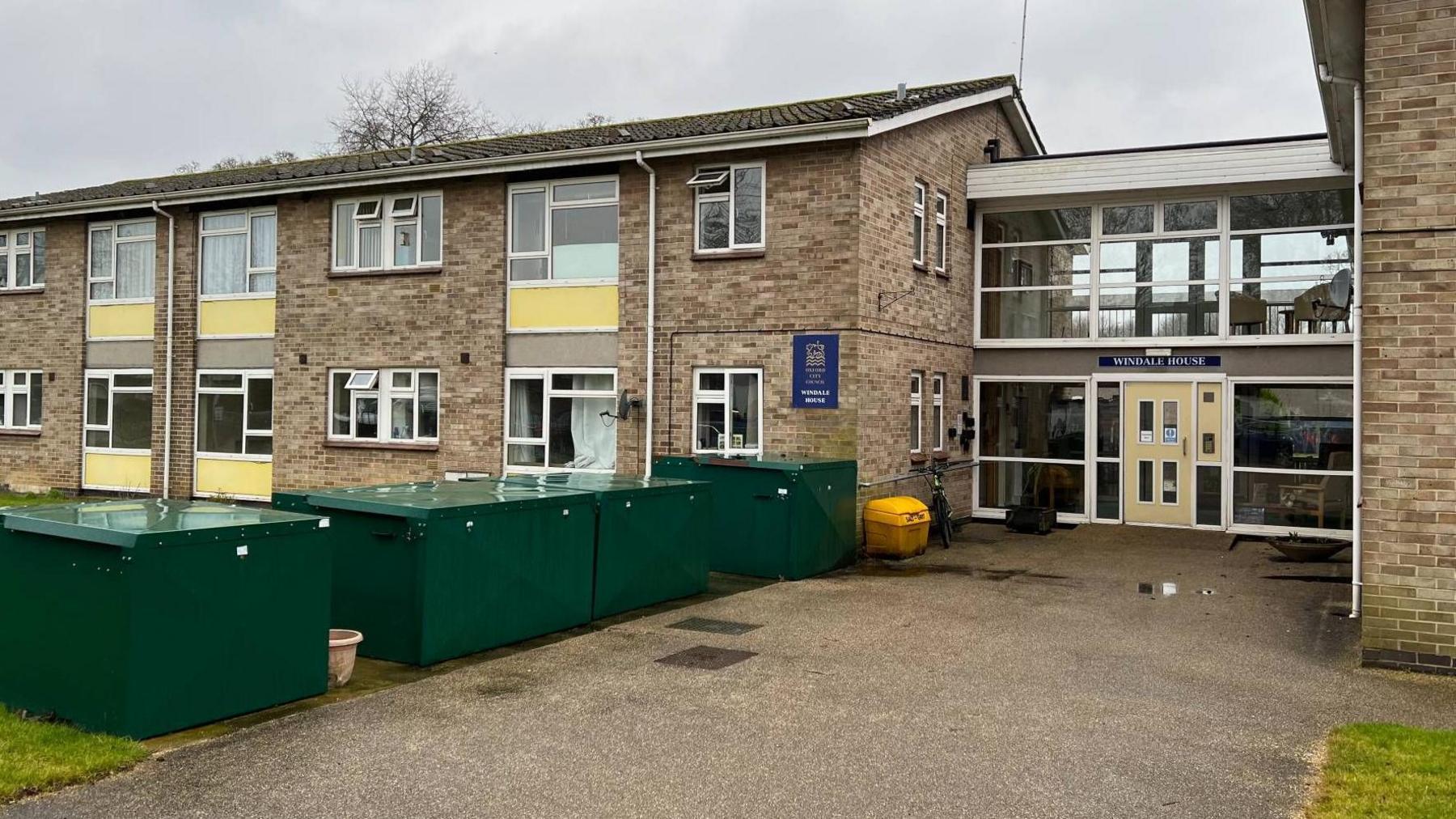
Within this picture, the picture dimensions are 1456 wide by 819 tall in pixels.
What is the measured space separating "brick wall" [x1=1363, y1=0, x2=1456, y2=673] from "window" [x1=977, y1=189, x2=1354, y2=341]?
24.1ft

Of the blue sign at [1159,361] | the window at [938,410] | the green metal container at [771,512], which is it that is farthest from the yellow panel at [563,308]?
the blue sign at [1159,361]

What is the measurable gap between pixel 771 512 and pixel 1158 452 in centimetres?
681

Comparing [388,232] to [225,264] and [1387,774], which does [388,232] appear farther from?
[1387,774]

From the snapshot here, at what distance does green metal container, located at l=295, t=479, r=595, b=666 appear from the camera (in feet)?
25.4

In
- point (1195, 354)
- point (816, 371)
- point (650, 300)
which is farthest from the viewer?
point (1195, 354)

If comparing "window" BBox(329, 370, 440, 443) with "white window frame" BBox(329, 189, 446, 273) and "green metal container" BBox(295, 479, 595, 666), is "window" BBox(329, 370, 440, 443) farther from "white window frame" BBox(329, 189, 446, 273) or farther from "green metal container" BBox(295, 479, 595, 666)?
"green metal container" BBox(295, 479, 595, 666)

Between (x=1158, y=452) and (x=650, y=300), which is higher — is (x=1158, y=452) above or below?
below

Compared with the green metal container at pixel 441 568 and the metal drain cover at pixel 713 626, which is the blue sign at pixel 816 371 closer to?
the metal drain cover at pixel 713 626

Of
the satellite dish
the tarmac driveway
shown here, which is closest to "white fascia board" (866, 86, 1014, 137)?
the satellite dish

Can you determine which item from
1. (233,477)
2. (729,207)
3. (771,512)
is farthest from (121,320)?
(771,512)

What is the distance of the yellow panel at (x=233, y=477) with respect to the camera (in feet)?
58.9

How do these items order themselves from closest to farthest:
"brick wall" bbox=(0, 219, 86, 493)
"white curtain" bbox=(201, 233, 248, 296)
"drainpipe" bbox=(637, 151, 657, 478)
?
"drainpipe" bbox=(637, 151, 657, 478)
"white curtain" bbox=(201, 233, 248, 296)
"brick wall" bbox=(0, 219, 86, 493)

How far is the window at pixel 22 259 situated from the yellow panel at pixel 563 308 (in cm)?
1013

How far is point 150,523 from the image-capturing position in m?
6.37
